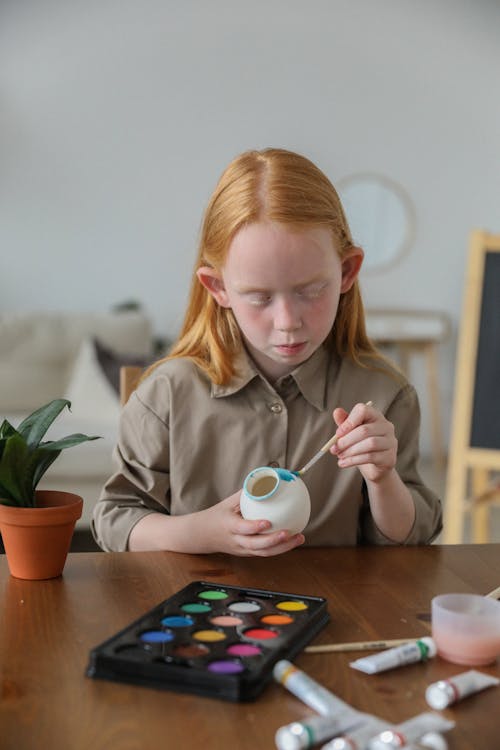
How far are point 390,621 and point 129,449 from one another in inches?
23.6

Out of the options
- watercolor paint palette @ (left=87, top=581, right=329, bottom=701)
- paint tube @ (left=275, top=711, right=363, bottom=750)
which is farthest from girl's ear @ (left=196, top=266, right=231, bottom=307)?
paint tube @ (left=275, top=711, right=363, bottom=750)

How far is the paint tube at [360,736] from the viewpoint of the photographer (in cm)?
67

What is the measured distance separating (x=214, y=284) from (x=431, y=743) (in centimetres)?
84

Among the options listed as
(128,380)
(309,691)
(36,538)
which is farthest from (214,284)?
(309,691)

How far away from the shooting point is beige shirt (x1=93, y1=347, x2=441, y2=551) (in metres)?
1.45

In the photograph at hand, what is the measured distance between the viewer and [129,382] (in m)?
1.58

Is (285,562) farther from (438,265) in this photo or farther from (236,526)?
(438,265)

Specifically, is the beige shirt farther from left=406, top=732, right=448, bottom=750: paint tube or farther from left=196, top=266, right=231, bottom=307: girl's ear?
left=406, top=732, right=448, bottom=750: paint tube

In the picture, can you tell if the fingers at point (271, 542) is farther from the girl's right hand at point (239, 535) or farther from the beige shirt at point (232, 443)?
the beige shirt at point (232, 443)

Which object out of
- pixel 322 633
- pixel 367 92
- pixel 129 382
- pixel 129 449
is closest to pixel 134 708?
pixel 322 633

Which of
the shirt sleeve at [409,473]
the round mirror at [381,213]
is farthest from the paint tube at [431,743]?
the round mirror at [381,213]

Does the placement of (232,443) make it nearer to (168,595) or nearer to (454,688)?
(168,595)

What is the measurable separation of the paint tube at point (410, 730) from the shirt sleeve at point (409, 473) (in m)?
0.66

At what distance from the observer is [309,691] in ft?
2.52
